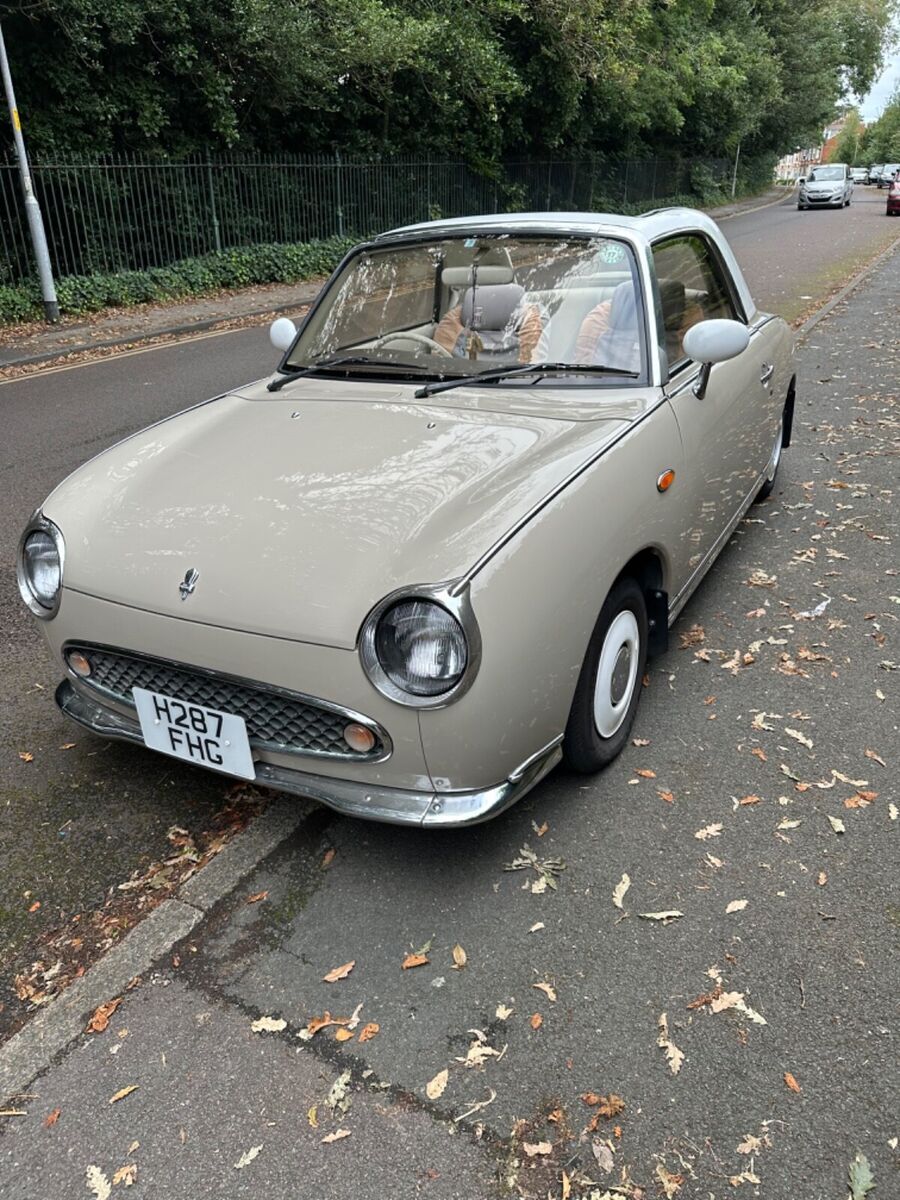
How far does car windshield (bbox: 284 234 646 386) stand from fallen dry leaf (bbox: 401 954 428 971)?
1.95 metres

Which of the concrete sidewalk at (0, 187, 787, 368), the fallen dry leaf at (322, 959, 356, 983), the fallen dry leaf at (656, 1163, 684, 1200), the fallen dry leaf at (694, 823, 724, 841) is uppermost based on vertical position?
the concrete sidewalk at (0, 187, 787, 368)

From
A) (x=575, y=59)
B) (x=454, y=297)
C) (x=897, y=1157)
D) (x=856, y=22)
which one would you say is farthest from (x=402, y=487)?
(x=856, y=22)

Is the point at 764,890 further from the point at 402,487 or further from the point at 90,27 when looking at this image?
the point at 90,27

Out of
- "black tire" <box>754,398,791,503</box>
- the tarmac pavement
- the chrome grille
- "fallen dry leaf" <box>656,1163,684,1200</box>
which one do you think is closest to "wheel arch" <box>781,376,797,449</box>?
"black tire" <box>754,398,791,503</box>

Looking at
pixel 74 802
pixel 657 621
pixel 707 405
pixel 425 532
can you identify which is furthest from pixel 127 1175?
pixel 707 405

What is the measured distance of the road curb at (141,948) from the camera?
212 cm

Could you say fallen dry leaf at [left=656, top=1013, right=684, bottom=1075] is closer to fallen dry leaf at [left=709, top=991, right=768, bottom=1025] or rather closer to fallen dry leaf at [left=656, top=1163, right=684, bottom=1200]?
fallen dry leaf at [left=709, top=991, right=768, bottom=1025]

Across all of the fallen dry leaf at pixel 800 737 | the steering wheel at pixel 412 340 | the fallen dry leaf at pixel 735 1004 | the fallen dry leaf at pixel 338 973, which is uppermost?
the steering wheel at pixel 412 340

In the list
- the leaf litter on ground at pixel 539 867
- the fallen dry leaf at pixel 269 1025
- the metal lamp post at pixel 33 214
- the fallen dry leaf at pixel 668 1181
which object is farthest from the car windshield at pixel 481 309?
the metal lamp post at pixel 33 214

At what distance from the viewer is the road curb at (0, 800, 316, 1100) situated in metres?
2.12

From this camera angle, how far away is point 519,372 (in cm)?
331

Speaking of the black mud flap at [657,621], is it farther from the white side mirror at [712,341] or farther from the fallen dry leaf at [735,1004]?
the fallen dry leaf at [735,1004]

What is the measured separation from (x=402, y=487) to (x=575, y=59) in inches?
866

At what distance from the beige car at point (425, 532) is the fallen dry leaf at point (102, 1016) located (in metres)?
0.63
